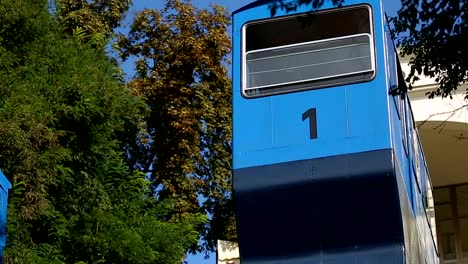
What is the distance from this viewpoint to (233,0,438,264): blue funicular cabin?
30.5 ft

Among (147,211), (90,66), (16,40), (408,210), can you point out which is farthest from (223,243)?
(408,210)

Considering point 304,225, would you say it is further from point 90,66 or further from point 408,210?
point 90,66

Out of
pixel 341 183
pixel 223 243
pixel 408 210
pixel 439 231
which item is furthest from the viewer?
pixel 439 231

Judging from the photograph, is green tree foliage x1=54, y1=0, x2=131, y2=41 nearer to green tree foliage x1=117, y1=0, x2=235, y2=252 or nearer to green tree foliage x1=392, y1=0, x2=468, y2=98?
green tree foliage x1=117, y1=0, x2=235, y2=252

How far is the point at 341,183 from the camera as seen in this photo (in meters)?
9.39

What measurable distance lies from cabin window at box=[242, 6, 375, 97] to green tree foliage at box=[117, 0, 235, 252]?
8.33 metres

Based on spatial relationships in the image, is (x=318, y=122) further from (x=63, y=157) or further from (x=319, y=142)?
(x=63, y=157)

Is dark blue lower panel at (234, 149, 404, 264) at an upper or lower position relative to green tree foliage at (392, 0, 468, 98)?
lower

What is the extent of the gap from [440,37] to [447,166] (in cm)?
1723

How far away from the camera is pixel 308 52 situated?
9.97 meters

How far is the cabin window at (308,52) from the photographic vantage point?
979 cm

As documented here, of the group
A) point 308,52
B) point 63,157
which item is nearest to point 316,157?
point 308,52

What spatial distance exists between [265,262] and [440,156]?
15.4 metres

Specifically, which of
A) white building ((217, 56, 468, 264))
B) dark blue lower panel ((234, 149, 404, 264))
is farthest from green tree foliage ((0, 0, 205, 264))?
white building ((217, 56, 468, 264))
